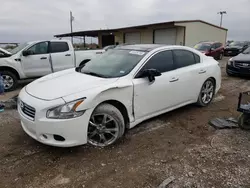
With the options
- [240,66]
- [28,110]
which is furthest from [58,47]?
[240,66]

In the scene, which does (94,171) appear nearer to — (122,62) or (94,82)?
(94,82)

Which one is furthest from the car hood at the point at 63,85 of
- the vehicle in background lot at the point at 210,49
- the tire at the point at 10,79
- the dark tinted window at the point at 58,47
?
the vehicle in background lot at the point at 210,49

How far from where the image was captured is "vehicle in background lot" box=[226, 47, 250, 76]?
8654mm

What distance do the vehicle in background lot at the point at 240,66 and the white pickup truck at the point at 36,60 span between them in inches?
245

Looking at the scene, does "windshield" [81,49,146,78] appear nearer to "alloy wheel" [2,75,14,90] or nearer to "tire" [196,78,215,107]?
"tire" [196,78,215,107]

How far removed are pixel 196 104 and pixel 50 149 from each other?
339 centimetres

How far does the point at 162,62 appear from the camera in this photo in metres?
4.02

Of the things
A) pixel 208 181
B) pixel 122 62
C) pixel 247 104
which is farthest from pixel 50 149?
pixel 247 104

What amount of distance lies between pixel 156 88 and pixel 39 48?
5.37m

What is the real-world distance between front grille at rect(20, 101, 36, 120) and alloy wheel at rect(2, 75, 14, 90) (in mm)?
4482

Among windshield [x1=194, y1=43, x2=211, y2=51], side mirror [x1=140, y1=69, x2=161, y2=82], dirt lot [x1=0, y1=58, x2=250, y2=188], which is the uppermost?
windshield [x1=194, y1=43, x2=211, y2=51]

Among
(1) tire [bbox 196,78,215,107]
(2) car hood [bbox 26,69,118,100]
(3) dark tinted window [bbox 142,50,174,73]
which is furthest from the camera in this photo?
(1) tire [bbox 196,78,215,107]

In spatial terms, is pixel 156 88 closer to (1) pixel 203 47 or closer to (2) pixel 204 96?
(2) pixel 204 96

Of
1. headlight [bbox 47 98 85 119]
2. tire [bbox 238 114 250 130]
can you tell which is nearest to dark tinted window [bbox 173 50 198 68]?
tire [bbox 238 114 250 130]
